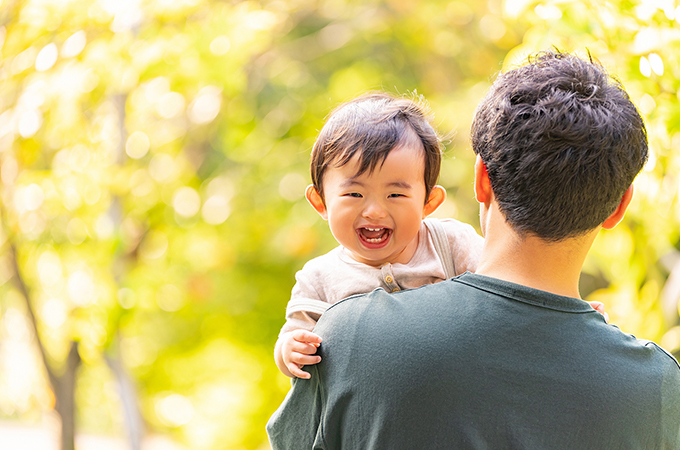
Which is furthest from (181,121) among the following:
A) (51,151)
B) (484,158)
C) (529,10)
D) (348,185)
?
(484,158)

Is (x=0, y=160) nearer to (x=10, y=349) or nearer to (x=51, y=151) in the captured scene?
(x=51, y=151)

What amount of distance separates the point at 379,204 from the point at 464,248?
0.74 ft

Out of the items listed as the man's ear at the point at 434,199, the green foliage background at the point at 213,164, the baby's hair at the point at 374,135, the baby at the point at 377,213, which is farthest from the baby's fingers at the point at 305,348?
the green foliage background at the point at 213,164

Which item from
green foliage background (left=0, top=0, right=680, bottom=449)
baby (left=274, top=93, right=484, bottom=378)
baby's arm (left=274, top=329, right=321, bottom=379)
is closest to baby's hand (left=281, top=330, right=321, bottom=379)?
baby's arm (left=274, top=329, right=321, bottom=379)

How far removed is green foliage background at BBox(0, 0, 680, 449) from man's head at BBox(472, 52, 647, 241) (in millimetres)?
728

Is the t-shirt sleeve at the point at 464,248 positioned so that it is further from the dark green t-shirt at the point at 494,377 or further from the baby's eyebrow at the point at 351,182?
the dark green t-shirt at the point at 494,377

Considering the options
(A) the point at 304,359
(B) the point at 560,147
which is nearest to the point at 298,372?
(A) the point at 304,359

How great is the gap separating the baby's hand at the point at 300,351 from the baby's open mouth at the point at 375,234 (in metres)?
0.33

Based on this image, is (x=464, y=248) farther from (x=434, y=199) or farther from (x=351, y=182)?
(x=351, y=182)

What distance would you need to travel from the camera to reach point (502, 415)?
0.93 m

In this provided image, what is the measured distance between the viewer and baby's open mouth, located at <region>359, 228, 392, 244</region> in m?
1.36

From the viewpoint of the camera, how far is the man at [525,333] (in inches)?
36.9

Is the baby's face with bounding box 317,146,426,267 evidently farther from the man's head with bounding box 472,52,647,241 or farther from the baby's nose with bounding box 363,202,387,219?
the man's head with bounding box 472,52,647,241

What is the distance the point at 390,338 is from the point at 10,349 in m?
3.49
